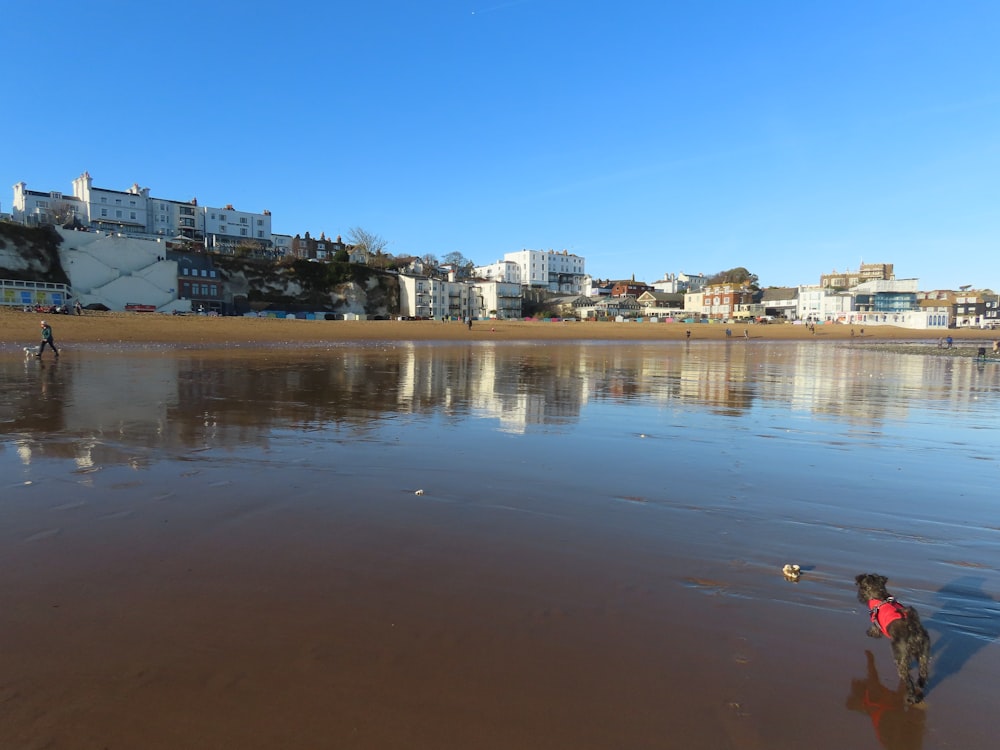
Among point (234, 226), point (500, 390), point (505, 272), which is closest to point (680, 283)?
point (505, 272)

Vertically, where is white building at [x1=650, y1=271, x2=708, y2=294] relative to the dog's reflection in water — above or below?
above

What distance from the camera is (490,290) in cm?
10612

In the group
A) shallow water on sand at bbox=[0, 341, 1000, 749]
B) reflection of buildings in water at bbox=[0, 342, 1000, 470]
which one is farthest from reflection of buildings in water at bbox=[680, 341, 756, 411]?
shallow water on sand at bbox=[0, 341, 1000, 749]

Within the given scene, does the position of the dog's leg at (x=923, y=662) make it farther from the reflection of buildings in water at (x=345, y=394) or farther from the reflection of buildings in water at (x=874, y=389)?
the reflection of buildings in water at (x=874, y=389)

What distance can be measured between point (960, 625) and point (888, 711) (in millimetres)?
1320

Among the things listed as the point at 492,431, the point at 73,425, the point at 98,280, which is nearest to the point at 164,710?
the point at 492,431

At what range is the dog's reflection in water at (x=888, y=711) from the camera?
257 centimetres

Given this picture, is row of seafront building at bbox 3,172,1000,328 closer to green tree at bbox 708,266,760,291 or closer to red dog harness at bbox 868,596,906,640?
green tree at bbox 708,266,760,291

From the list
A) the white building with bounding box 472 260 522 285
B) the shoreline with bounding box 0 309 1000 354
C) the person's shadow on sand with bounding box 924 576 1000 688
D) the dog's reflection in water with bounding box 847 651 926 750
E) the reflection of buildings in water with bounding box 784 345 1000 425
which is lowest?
the reflection of buildings in water with bounding box 784 345 1000 425

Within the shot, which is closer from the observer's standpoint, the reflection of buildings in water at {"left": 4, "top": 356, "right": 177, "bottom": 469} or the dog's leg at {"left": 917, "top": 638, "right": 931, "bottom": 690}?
the dog's leg at {"left": 917, "top": 638, "right": 931, "bottom": 690}

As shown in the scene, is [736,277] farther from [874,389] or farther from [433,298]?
[874,389]

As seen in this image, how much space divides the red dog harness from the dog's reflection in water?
0.25m

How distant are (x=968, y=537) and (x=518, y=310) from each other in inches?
4140

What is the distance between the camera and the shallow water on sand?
8.73 feet
